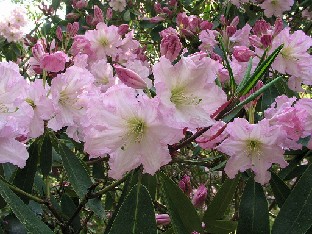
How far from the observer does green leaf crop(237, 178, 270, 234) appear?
114cm

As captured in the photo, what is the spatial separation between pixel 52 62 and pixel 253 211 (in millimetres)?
615

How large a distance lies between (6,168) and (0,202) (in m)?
0.19

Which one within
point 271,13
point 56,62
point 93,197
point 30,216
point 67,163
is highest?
point 271,13

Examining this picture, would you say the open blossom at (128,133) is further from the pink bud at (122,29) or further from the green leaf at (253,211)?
the pink bud at (122,29)

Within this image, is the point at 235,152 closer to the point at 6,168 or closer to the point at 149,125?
the point at 149,125

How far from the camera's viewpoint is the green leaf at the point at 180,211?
1.11 meters

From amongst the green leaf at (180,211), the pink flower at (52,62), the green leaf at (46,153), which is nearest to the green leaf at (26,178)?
the green leaf at (46,153)

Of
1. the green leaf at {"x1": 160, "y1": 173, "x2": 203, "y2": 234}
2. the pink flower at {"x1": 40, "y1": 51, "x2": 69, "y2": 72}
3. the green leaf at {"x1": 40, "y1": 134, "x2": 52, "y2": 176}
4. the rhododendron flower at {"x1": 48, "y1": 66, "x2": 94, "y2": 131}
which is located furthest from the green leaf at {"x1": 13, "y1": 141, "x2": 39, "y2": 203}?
the green leaf at {"x1": 160, "y1": 173, "x2": 203, "y2": 234}

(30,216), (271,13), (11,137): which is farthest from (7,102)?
(271,13)

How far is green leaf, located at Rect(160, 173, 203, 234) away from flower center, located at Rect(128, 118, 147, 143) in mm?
191

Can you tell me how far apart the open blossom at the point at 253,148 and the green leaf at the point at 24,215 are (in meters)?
0.41

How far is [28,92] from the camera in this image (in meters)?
1.15

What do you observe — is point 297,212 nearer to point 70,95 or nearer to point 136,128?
point 136,128

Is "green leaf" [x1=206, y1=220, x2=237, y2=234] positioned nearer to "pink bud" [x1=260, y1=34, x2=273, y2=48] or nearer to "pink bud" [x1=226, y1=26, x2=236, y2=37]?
"pink bud" [x1=260, y1=34, x2=273, y2=48]
